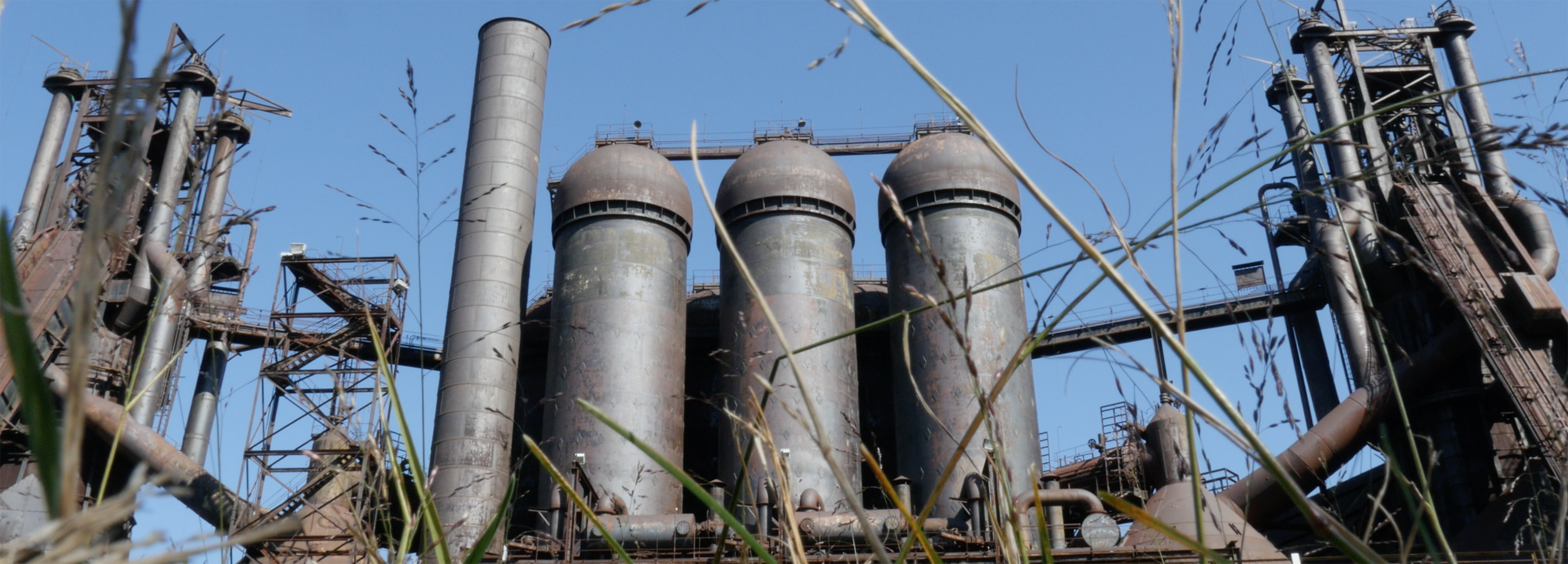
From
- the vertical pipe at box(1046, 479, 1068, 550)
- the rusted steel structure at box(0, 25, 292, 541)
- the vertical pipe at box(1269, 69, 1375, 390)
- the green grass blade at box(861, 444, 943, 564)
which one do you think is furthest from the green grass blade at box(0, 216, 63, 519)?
the vertical pipe at box(1269, 69, 1375, 390)

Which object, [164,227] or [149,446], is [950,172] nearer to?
[149,446]

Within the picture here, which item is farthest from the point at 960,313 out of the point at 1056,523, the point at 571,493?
the point at 571,493

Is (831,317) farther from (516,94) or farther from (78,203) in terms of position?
(78,203)

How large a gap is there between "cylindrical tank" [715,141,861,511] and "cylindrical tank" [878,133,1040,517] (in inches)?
45.2

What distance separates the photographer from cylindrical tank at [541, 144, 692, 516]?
798 inches

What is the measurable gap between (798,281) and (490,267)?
19.7 ft

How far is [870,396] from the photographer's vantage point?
26.1 m

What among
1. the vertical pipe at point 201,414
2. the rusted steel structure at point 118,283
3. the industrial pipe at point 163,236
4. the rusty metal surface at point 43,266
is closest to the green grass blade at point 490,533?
the rusted steel structure at point 118,283

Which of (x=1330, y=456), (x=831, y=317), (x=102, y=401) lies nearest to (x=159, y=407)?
(x=102, y=401)

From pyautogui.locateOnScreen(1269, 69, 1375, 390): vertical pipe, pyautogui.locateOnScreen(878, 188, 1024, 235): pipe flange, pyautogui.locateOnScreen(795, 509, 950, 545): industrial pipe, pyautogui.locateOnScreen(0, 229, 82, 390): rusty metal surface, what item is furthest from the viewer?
pyautogui.locateOnScreen(878, 188, 1024, 235): pipe flange

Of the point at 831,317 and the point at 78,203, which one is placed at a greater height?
the point at 78,203

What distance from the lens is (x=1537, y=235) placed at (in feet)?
69.6

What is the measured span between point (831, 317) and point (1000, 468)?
20.8 meters

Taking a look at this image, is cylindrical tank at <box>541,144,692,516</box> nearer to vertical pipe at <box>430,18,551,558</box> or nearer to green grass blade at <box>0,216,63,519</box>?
vertical pipe at <box>430,18,551,558</box>
